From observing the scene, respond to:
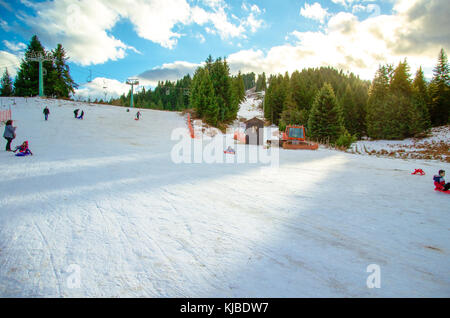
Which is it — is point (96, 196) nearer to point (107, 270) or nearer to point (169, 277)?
point (107, 270)

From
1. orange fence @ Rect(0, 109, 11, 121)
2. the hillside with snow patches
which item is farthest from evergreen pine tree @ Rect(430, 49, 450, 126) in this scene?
orange fence @ Rect(0, 109, 11, 121)

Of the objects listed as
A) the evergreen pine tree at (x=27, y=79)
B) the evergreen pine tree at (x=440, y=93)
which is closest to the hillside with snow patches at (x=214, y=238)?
the evergreen pine tree at (x=27, y=79)

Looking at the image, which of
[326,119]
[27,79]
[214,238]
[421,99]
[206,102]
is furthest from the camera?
[27,79]

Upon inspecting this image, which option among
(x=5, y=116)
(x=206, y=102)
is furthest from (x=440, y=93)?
(x=5, y=116)

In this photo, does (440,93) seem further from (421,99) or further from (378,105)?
(378,105)

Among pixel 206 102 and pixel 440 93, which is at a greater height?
pixel 440 93

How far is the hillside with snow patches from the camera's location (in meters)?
2.07

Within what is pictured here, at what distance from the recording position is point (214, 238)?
9.63 ft

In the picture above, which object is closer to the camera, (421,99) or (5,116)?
(5,116)

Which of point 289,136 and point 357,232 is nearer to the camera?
point 357,232
